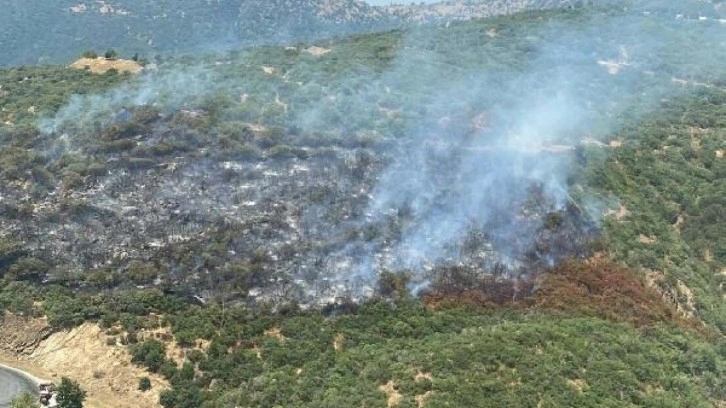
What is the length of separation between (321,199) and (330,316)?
32.9ft

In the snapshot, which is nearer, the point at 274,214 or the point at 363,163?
the point at 274,214

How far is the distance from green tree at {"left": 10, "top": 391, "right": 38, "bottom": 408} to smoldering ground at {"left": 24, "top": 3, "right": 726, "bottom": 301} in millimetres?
10311

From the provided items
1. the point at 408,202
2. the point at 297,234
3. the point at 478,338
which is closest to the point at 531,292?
the point at 478,338

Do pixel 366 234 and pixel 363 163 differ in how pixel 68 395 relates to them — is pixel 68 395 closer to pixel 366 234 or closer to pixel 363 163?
pixel 366 234

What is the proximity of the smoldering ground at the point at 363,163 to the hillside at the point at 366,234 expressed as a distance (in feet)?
0.68

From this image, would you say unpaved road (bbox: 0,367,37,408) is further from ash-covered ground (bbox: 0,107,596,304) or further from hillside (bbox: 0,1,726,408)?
ash-covered ground (bbox: 0,107,596,304)

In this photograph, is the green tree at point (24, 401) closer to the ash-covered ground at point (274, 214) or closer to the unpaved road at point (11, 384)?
the unpaved road at point (11, 384)

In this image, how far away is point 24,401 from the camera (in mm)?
32688

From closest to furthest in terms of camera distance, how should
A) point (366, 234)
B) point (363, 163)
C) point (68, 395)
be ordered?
point (68, 395)
point (366, 234)
point (363, 163)

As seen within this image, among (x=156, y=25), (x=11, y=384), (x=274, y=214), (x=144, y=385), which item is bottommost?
(x=156, y=25)

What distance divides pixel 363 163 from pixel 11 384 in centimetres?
2639

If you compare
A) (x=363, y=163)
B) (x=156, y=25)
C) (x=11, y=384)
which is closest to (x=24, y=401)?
(x=11, y=384)

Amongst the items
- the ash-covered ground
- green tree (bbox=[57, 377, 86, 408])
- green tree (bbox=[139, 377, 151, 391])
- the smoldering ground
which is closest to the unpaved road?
green tree (bbox=[57, 377, 86, 408])

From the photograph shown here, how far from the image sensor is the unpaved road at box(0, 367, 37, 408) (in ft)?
118
